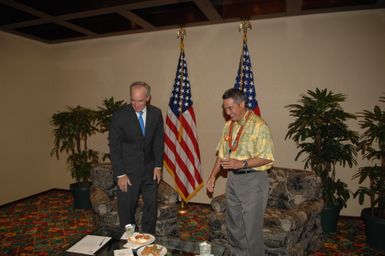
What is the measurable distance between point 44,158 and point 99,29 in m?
2.93

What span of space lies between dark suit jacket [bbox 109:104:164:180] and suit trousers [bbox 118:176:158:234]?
0.11 metres

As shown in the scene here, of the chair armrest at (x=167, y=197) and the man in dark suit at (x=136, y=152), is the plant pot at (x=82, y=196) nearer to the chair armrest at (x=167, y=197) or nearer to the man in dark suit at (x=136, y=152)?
the chair armrest at (x=167, y=197)

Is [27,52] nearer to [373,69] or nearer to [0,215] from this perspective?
[0,215]

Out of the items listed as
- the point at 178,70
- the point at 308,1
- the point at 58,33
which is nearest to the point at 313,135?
the point at 308,1

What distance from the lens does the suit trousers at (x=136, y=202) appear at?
284 centimetres

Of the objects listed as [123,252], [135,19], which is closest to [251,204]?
[123,252]

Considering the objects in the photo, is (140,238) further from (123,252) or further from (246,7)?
(246,7)

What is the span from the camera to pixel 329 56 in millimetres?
4137

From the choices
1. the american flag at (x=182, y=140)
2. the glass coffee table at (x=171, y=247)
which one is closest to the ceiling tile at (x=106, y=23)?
the american flag at (x=182, y=140)

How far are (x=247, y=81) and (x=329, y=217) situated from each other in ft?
7.20

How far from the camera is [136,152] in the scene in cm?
280

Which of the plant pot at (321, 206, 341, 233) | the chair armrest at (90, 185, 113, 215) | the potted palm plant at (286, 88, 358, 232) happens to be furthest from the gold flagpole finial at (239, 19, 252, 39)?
the chair armrest at (90, 185, 113, 215)

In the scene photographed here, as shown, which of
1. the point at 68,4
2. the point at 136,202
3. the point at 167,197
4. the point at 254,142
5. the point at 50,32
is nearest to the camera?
the point at 254,142

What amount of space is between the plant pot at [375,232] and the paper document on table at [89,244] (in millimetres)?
3022
